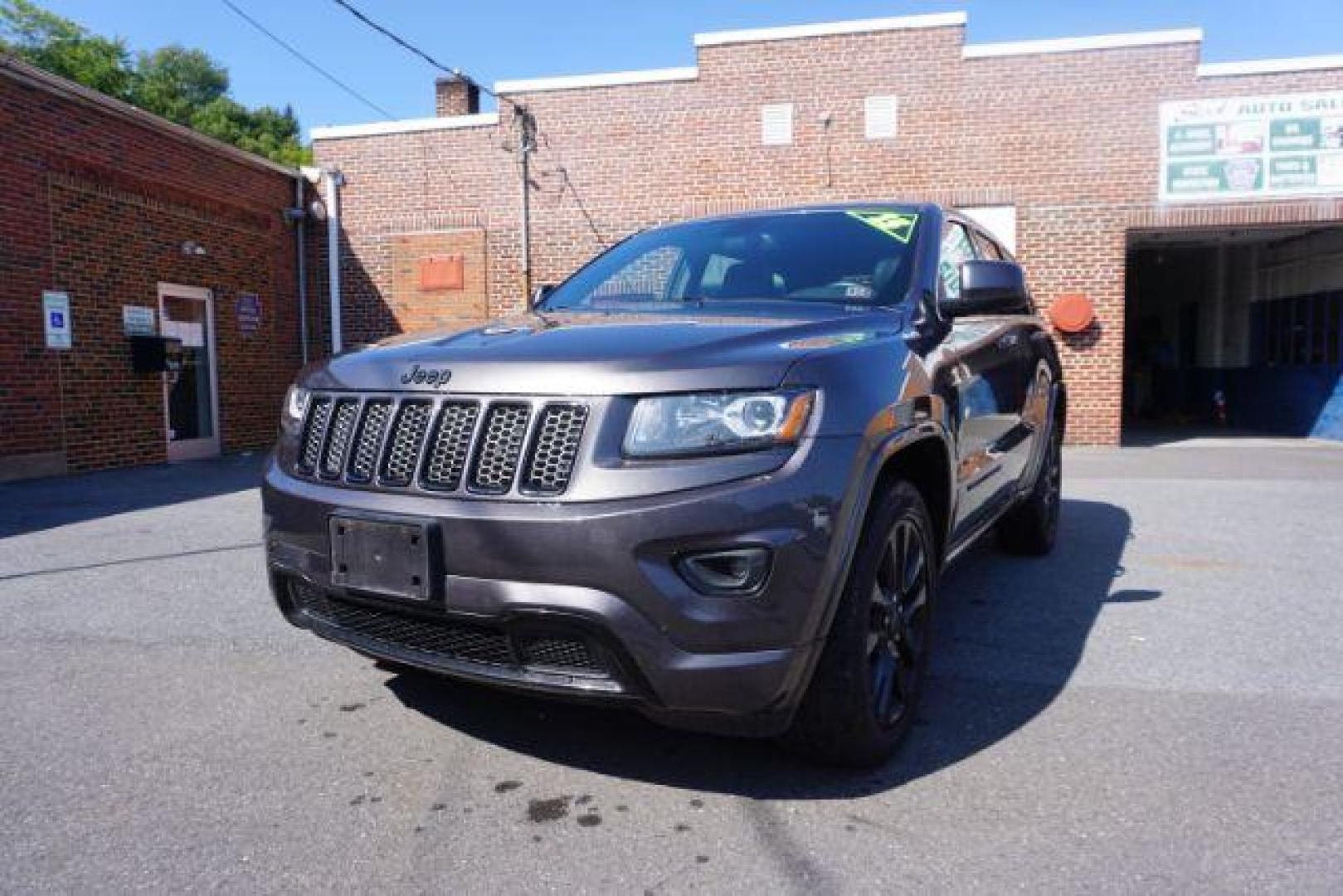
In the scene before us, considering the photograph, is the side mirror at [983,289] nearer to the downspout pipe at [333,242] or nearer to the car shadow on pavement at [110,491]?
the car shadow on pavement at [110,491]

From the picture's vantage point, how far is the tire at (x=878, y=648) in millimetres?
2336

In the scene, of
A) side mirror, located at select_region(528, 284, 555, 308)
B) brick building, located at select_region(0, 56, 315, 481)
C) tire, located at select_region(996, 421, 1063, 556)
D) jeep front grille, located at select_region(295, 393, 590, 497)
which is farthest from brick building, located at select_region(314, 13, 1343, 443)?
jeep front grille, located at select_region(295, 393, 590, 497)

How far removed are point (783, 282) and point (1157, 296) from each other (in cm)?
2030

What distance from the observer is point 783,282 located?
11.0 feet

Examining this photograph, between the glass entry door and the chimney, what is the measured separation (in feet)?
18.5

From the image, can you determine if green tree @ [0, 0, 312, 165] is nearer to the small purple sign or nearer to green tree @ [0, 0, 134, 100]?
green tree @ [0, 0, 134, 100]

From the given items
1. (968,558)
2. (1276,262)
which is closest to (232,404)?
(968,558)

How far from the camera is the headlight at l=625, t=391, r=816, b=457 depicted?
2.12 m

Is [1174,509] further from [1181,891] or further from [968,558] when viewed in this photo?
[1181,891]

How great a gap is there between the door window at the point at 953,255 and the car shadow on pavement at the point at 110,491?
6279 mm

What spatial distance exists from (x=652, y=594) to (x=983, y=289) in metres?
1.72

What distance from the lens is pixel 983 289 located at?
10.1ft

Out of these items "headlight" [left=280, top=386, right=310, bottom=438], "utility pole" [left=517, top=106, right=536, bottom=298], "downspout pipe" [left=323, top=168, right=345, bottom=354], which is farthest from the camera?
"downspout pipe" [left=323, top=168, right=345, bottom=354]

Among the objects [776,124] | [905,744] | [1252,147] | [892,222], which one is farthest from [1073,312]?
[905,744]
